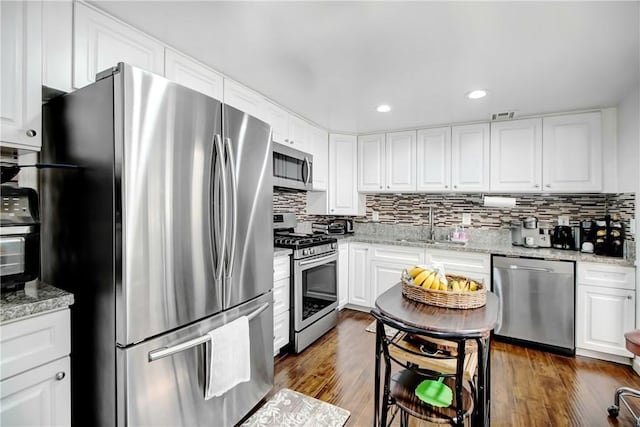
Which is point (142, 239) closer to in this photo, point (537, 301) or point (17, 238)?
point (17, 238)

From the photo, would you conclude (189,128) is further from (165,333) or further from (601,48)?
(601,48)

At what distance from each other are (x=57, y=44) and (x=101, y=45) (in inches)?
7.6

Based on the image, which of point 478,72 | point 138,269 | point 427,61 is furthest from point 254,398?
point 478,72

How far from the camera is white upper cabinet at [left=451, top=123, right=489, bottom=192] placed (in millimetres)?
3346

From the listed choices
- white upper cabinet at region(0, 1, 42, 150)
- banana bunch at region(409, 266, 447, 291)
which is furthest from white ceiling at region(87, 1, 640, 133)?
banana bunch at region(409, 266, 447, 291)

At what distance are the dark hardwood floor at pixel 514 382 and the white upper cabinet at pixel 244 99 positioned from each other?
2118 millimetres

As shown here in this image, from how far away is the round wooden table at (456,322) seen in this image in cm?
116

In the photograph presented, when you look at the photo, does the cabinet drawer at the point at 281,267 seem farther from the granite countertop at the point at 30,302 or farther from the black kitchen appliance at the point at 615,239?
the black kitchen appliance at the point at 615,239

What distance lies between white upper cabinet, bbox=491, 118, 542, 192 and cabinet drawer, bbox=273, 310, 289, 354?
258cm

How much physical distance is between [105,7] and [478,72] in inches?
90.3

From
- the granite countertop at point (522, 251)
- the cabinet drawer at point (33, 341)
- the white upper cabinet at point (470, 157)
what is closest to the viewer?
the cabinet drawer at point (33, 341)

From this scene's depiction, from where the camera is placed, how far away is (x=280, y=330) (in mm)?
2539

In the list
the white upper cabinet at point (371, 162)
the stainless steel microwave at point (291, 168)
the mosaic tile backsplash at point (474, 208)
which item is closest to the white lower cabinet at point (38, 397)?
the stainless steel microwave at point (291, 168)

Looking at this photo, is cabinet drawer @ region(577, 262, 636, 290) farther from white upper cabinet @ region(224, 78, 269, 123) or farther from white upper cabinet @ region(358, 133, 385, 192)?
white upper cabinet @ region(224, 78, 269, 123)
